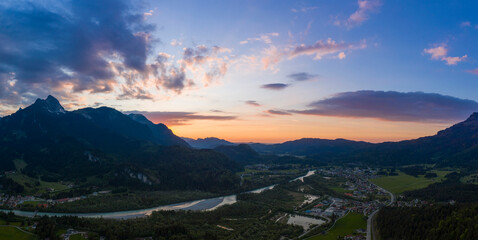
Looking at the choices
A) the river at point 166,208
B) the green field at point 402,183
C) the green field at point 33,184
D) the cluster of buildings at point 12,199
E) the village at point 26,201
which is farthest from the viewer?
the green field at point 402,183

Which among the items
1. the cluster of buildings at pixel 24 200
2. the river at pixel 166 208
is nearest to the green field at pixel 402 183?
the river at pixel 166 208

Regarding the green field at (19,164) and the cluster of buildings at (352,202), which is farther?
the green field at (19,164)

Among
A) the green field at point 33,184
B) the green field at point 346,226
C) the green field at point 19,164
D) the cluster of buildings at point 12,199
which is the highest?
the green field at point 19,164

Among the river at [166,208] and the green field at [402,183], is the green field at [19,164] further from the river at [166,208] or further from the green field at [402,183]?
the green field at [402,183]

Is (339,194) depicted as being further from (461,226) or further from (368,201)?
(461,226)

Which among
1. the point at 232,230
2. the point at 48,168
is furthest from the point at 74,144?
the point at 232,230

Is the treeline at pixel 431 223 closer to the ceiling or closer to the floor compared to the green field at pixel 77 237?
closer to the ceiling
